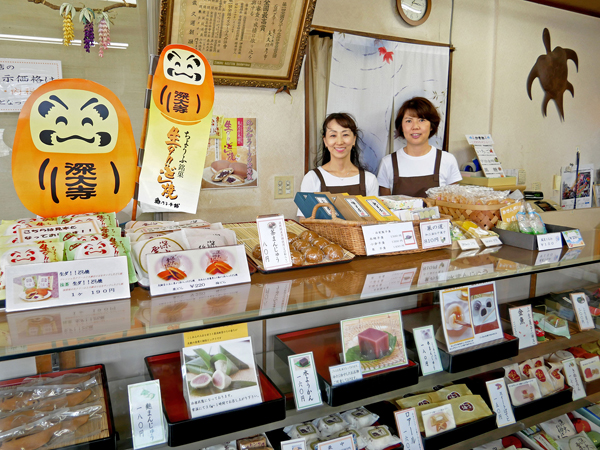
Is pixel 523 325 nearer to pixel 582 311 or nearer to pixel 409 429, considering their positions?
pixel 582 311

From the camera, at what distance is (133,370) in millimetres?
1439

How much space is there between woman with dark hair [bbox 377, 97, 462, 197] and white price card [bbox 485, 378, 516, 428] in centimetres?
182

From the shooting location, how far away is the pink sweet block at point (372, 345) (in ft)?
4.62

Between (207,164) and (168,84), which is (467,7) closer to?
(207,164)

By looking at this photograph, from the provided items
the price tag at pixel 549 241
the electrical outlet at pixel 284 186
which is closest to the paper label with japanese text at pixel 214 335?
the price tag at pixel 549 241

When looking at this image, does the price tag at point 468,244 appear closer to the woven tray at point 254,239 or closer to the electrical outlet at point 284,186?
the woven tray at point 254,239

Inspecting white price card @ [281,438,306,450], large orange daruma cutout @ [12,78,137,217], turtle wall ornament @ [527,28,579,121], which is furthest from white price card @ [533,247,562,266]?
turtle wall ornament @ [527,28,579,121]

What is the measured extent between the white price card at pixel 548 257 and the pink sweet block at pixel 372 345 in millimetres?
581

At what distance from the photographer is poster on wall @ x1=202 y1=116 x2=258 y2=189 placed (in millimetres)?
3006

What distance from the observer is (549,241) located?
5.55 ft

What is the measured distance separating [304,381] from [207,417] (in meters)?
0.31

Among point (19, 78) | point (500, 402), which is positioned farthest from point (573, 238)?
point (19, 78)

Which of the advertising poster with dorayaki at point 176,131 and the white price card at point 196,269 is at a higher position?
the advertising poster with dorayaki at point 176,131

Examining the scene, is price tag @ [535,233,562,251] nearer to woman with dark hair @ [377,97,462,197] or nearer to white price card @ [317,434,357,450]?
white price card @ [317,434,357,450]
